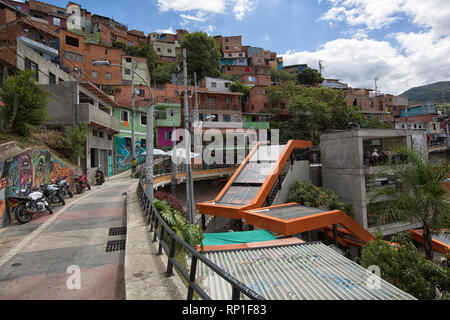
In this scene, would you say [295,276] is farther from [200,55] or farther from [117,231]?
[200,55]

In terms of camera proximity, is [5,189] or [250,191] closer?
[5,189]

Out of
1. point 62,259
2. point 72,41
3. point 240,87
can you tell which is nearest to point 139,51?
point 72,41

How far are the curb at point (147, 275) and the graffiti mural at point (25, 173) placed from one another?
557 cm

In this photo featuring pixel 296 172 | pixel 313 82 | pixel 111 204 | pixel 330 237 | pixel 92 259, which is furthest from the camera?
pixel 313 82

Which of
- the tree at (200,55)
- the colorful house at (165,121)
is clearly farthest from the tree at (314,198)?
the tree at (200,55)

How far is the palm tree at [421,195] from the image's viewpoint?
872 cm

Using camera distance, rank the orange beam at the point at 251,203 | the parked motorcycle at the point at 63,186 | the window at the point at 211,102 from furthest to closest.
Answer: the window at the point at 211,102 < the orange beam at the point at 251,203 < the parked motorcycle at the point at 63,186

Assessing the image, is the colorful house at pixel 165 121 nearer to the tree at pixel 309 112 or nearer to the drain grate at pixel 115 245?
the tree at pixel 309 112

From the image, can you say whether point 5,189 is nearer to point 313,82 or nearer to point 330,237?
point 330,237

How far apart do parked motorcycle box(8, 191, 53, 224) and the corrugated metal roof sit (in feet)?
22.0

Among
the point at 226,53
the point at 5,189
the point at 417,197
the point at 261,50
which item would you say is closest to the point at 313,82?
the point at 261,50

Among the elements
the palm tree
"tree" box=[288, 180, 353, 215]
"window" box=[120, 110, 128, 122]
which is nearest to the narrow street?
the palm tree
